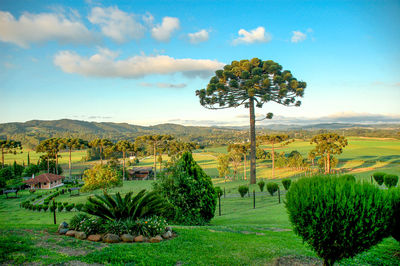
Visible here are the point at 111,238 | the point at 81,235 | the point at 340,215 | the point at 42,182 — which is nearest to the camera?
the point at 340,215

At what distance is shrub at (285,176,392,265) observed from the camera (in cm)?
→ 405

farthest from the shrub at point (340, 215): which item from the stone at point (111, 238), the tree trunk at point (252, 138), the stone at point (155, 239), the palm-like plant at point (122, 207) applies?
the tree trunk at point (252, 138)

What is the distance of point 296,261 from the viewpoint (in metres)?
5.59

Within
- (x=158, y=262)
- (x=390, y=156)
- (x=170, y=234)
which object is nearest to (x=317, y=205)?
(x=158, y=262)

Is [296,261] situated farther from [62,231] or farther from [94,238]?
[62,231]

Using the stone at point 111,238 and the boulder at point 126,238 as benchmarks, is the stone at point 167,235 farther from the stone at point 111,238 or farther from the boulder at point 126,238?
the stone at point 111,238

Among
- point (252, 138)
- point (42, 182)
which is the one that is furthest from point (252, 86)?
point (42, 182)

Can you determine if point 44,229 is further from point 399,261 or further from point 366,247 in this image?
point 399,261

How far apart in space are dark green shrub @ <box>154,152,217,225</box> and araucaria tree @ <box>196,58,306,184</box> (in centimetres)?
1868

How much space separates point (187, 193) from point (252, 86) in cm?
2093

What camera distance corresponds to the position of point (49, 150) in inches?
2351

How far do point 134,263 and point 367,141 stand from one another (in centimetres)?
11242

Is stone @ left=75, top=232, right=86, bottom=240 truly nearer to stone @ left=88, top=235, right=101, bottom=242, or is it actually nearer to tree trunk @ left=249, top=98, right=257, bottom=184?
stone @ left=88, top=235, right=101, bottom=242

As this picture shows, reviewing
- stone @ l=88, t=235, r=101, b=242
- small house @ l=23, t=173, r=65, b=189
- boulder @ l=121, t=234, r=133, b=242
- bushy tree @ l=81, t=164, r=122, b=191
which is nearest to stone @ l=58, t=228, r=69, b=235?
stone @ l=88, t=235, r=101, b=242
